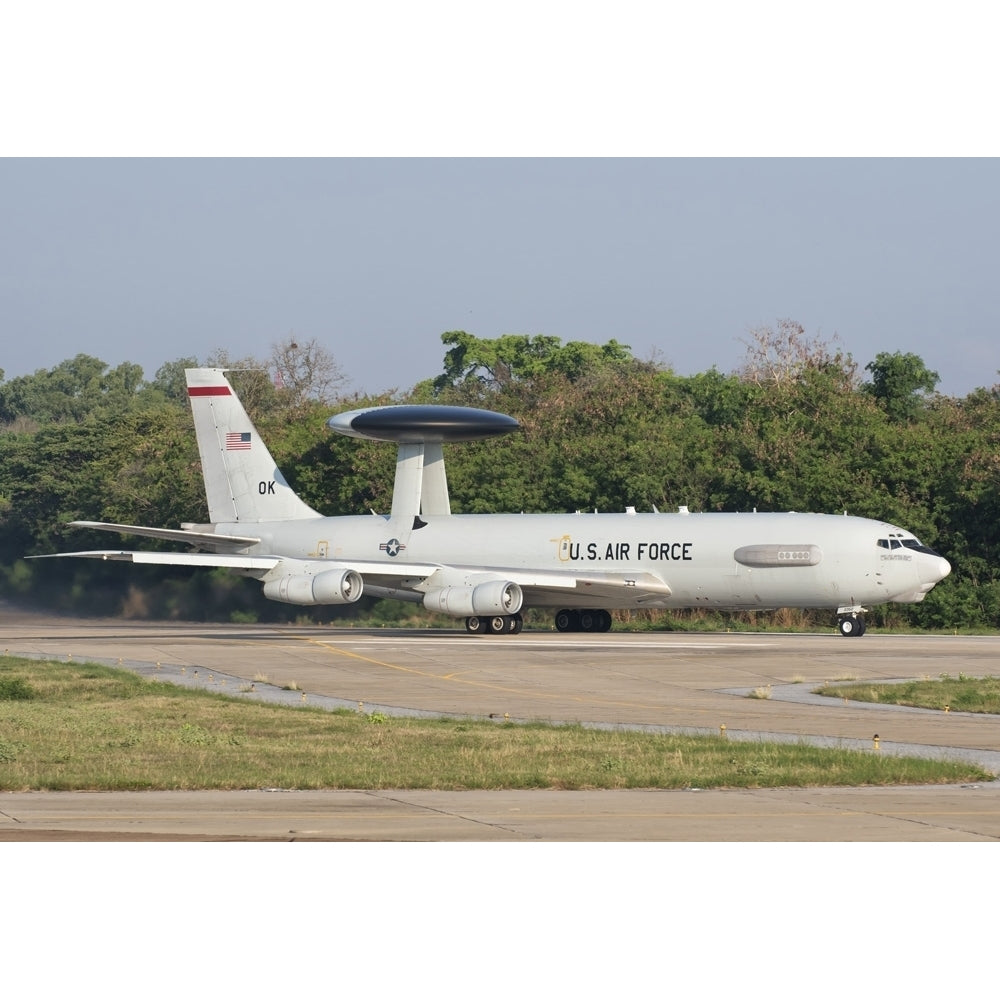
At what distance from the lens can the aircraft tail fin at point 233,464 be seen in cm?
6419

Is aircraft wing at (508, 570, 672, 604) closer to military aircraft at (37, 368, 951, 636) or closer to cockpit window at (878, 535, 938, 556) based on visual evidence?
military aircraft at (37, 368, 951, 636)

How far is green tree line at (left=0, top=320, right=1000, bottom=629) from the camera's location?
6512cm

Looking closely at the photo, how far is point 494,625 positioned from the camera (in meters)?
55.3

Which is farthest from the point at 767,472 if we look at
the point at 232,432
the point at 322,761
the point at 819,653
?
the point at 322,761

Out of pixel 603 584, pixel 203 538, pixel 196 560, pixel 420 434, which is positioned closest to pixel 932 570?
pixel 603 584

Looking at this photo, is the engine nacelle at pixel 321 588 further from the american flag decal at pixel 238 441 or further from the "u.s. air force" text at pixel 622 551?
the american flag decal at pixel 238 441

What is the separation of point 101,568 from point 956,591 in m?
37.8

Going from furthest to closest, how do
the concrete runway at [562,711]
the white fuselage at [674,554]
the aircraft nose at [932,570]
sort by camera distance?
1. the white fuselage at [674,554]
2. the aircraft nose at [932,570]
3. the concrete runway at [562,711]

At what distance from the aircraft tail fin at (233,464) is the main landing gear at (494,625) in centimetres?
1121

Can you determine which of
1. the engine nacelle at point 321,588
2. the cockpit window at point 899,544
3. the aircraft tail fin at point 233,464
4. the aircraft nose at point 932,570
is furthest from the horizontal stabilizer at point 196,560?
the aircraft nose at point 932,570

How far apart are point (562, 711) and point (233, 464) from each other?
38242 mm

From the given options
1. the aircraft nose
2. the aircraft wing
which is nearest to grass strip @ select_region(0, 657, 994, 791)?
the aircraft wing

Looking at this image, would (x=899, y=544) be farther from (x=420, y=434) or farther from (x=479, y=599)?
(x=420, y=434)
